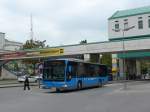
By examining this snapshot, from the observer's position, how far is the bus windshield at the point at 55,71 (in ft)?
104

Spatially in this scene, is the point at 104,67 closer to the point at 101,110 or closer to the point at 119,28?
the point at 101,110

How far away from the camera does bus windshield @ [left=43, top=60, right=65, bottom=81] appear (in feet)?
104

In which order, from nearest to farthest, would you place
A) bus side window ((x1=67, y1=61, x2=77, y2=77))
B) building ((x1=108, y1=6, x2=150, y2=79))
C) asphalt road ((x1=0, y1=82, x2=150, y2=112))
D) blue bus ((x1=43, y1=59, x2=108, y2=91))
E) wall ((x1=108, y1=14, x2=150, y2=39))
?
asphalt road ((x1=0, y1=82, x2=150, y2=112)) < blue bus ((x1=43, y1=59, x2=108, y2=91)) < bus side window ((x1=67, y1=61, x2=77, y2=77)) < building ((x1=108, y1=6, x2=150, y2=79)) < wall ((x1=108, y1=14, x2=150, y2=39))

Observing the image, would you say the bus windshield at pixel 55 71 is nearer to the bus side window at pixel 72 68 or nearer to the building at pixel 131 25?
the bus side window at pixel 72 68

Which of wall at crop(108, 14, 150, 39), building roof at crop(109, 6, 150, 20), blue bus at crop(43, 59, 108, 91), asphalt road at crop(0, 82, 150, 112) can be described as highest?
building roof at crop(109, 6, 150, 20)

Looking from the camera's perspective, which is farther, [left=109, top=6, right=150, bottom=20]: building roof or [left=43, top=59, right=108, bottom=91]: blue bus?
[left=109, top=6, right=150, bottom=20]: building roof

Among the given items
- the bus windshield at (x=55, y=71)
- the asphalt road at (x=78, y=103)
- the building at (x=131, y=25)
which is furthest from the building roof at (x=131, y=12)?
the asphalt road at (x=78, y=103)

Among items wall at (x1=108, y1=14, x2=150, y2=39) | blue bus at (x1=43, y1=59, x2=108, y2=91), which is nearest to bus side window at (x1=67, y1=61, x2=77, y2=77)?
blue bus at (x1=43, y1=59, x2=108, y2=91)

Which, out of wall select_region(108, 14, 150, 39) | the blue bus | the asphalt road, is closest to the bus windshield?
the blue bus

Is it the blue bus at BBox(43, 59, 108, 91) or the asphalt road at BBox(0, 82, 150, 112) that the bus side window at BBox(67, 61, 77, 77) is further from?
the asphalt road at BBox(0, 82, 150, 112)

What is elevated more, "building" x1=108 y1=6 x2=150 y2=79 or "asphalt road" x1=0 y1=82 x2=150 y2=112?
"building" x1=108 y1=6 x2=150 y2=79

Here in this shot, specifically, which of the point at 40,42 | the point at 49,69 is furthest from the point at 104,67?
the point at 40,42

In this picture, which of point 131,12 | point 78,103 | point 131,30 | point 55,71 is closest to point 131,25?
point 131,30

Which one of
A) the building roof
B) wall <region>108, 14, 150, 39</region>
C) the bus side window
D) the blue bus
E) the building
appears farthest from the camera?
the building roof
